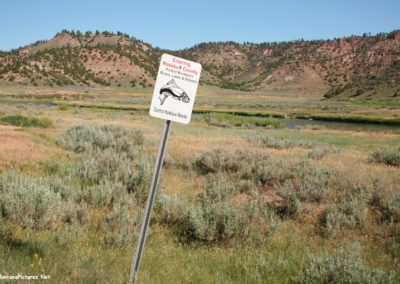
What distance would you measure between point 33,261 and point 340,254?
12.8 feet

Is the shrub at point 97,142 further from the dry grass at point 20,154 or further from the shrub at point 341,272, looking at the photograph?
the shrub at point 341,272

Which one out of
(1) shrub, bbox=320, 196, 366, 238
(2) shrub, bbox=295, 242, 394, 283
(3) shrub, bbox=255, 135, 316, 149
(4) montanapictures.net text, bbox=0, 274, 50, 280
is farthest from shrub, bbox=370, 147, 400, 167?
(4) montanapictures.net text, bbox=0, 274, 50, 280

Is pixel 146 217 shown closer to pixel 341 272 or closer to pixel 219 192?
pixel 341 272

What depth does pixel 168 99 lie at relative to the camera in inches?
165

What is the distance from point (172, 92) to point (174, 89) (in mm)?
46

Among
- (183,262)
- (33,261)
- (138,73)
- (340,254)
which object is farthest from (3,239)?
(138,73)

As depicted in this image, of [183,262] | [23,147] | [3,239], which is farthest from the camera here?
[23,147]

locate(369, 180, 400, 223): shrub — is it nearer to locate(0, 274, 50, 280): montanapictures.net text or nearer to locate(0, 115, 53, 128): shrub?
locate(0, 274, 50, 280): montanapictures.net text

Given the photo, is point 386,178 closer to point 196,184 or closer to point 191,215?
point 196,184

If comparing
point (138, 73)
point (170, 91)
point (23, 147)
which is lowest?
point (23, 147)

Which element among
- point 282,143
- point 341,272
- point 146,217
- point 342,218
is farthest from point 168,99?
point 282,143

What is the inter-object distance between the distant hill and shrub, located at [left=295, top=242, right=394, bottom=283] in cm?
10892

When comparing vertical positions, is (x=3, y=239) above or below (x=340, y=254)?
below

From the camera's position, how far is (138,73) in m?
155
